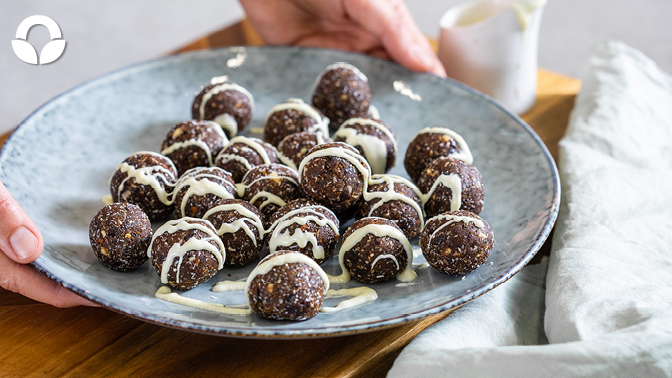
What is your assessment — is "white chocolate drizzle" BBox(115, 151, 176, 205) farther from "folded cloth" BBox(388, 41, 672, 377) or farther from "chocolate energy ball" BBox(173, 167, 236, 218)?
"folded cloth" BBox(388, 41, 672, 377)

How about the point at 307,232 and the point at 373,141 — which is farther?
the point at 373,141

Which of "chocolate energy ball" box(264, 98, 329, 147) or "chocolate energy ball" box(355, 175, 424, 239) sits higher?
"chocolate energy ball" box(264, 98, 329, 147)

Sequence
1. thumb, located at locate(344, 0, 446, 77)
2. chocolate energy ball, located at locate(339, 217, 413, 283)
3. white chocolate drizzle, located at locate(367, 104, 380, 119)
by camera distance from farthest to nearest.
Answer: thumb, located at locate(344, 0, 446, 77) < white chocolate drizzle, located at locate(367, 104, 380, 119) < chocolate energy ball, located at locate(339, 217, 413, 283)

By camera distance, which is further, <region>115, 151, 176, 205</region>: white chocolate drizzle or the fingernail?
<region>115, 151, 176, 205</region>: white chocolate drizzle

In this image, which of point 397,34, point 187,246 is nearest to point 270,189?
point 187,246

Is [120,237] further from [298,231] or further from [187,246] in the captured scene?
[298,231]

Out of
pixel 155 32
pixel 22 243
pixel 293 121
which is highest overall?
pixel 22 243

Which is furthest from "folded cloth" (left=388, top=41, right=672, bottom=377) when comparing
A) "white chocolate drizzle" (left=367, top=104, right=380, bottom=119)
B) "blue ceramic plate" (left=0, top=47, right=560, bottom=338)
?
"white chocolate drizzle" (left=367, top=104, right=380, bottom=119)
